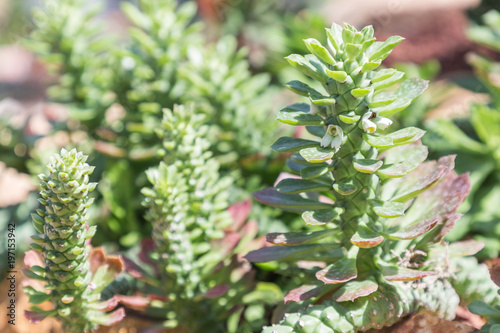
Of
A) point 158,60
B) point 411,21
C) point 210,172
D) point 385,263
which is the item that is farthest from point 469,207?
point 411,21

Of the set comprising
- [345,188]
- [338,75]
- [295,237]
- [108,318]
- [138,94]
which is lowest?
[108,318]

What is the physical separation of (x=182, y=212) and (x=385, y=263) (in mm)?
442

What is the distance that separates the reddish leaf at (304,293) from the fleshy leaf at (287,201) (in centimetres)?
16

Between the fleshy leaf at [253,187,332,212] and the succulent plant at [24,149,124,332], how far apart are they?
1.12 ft

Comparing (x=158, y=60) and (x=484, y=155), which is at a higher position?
(x=158, y=60)

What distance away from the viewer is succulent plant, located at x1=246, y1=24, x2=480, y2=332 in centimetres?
93

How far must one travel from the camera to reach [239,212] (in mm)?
1319

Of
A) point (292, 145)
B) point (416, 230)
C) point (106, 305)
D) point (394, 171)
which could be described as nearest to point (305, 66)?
point (292, 145)

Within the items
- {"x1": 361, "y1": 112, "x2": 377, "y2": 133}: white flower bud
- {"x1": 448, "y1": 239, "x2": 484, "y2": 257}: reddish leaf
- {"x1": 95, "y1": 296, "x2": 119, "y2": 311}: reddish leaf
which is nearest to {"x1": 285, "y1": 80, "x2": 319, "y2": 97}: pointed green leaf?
{"x1": 361, "y1": 112, "x2": 377, "y2": 133}: white flower bud

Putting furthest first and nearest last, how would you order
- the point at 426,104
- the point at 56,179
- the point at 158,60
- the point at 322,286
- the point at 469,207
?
the point at 426,104, the point at 158,60, the point at 469,207, the point at 322,286, the point at 56,179

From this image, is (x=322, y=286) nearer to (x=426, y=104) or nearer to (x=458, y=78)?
(x=426, y=104)

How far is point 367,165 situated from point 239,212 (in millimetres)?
473

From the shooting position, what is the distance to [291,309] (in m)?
1.08

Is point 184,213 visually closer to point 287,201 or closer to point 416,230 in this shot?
point 287,201
